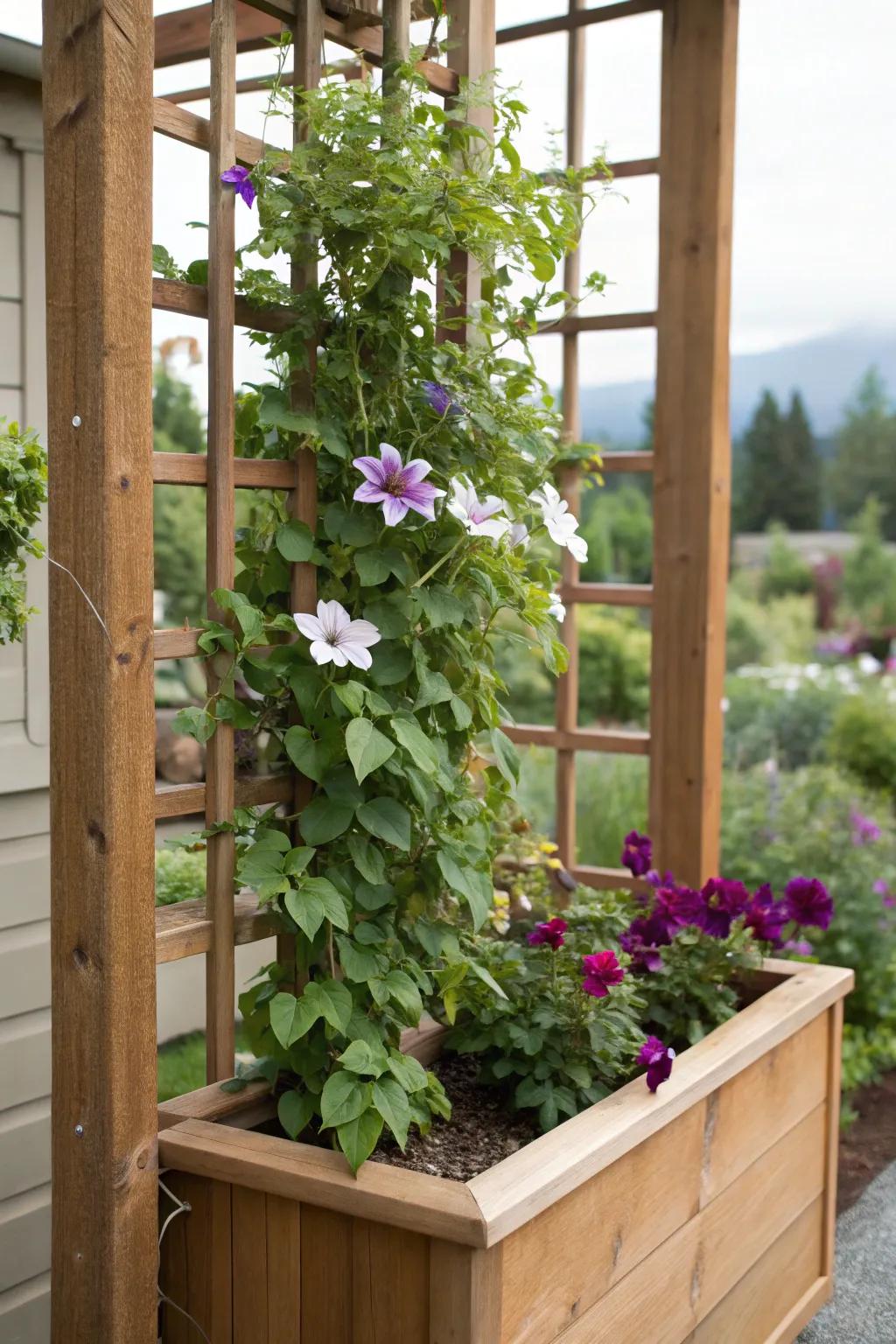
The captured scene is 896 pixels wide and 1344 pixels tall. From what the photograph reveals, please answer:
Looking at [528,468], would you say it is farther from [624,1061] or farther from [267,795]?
[624,1061]

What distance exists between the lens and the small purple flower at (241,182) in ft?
5.06

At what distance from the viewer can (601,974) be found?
6.02ft

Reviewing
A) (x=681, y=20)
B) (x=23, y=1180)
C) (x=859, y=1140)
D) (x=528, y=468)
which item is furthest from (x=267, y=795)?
(x=859, y=1140)

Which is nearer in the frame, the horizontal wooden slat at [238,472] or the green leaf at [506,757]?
the horizontal wooden slat at [238,472]

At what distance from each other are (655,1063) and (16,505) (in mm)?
1088

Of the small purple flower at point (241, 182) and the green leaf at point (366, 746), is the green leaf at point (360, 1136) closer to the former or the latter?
the green leaf at point (366, 746)

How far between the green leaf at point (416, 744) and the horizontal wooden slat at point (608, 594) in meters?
1.22

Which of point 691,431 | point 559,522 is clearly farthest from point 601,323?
point 559,522

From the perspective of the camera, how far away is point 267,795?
1709 millimetres

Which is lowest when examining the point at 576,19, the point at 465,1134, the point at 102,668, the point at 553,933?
the point at 465,1134

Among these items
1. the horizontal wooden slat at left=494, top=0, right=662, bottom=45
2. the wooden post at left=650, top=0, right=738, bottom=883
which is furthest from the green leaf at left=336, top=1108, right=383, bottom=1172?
the horizontal wooden slat at left=494, top=0, right=662, bottom=45

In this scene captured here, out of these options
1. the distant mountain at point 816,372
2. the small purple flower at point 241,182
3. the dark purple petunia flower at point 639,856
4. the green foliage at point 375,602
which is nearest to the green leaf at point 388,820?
the green foliage at point 375,602

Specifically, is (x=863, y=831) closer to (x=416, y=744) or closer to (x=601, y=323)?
(x=601, y=323)

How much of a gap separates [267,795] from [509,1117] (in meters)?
0.58
